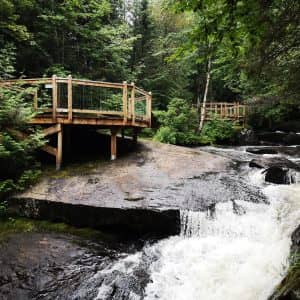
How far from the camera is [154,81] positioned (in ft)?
71.1

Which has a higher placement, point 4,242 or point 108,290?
point 4,242

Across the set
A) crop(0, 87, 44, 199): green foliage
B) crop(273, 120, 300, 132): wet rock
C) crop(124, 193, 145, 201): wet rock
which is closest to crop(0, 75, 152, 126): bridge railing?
crop(0, 87, 44, 199): green foliage

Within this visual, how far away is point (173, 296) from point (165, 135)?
39.5 ft

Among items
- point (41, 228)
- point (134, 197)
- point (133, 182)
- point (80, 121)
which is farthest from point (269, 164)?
point (41, 228)

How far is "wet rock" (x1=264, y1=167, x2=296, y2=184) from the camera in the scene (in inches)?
356

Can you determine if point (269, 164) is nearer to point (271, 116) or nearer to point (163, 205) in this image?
point (163, 205)

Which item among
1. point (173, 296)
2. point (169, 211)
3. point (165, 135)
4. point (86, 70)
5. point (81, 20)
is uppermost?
point (81, 20)

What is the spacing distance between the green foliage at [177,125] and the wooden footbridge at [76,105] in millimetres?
5694

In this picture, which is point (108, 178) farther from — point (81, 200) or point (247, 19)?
point (247, 19)

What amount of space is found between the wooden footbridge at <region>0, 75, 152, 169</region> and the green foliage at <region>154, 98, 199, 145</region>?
18.7 feet

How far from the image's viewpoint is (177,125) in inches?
688

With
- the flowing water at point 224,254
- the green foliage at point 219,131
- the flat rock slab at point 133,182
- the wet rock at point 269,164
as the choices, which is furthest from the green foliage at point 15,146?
the green foliage at point 219,131

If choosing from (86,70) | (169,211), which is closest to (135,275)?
(169,211)

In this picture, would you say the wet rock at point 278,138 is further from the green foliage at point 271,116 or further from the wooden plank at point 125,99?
the wooden plank at point 125,99
